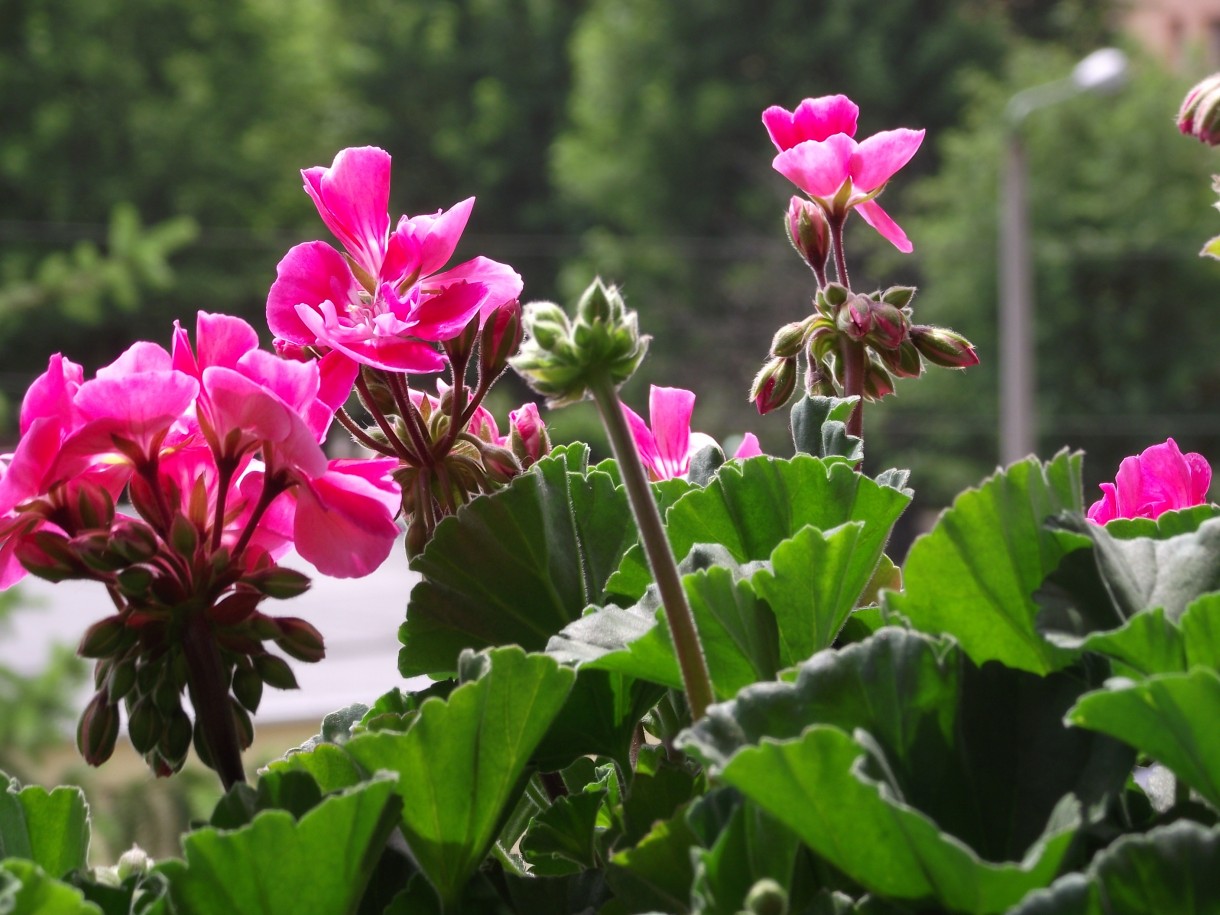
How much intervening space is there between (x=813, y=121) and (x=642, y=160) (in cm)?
1556

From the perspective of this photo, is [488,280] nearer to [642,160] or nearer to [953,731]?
[953,731]

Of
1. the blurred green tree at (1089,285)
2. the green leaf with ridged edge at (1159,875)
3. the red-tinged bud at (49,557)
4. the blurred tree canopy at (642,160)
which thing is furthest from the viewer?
the blurred tree canopy at (642,160)

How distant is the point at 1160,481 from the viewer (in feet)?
1.44

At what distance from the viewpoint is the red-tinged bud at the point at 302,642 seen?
35 cm

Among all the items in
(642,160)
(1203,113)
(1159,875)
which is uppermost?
(642,160)

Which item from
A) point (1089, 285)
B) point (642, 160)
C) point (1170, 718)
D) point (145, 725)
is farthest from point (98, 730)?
point (642, 160)

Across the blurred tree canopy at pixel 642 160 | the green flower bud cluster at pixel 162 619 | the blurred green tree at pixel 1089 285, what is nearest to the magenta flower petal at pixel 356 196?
the green flower bud cluster at pixel 162 619

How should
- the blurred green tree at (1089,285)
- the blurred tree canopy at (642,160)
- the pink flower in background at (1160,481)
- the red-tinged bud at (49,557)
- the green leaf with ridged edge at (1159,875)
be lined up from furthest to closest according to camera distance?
1. the blurred tree canopy at (642,160)
2. the blurred green tree at (1089,285)
3. the pink flower in background at (1160,481)
4. the red-tinged bud at (49,557)
5. the green leaf with ridged edge at (1159,875)

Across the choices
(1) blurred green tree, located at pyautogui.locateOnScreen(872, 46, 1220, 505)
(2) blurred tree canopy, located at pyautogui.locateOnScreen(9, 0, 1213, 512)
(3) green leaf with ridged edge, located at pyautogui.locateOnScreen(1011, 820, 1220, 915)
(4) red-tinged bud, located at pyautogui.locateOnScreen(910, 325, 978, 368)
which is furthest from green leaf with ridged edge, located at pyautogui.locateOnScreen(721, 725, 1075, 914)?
(2) blurred tree canopy, located at pyautogui.locateOnScreen(9, 0, 1213, 512)

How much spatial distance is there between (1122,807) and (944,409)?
13.1 metres

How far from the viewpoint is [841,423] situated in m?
0.42

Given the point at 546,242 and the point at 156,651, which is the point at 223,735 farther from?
the point at 546,242

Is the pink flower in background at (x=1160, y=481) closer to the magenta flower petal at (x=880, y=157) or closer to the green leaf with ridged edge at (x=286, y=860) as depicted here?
the magenta flower petal at (x=880, y=157)

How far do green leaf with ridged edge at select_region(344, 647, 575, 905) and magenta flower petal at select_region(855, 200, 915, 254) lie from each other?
0.71ft
